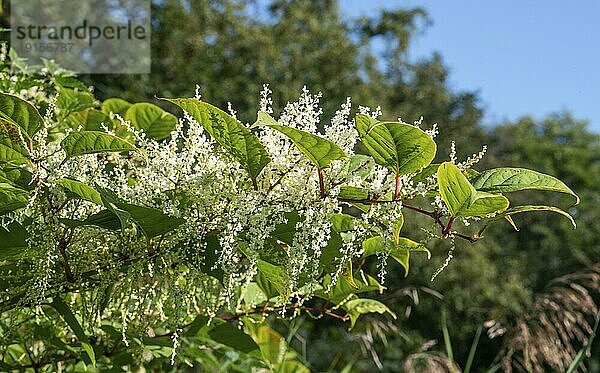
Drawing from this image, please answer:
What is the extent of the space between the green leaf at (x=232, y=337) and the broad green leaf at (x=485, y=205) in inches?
18.7

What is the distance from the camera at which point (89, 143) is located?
0.80m

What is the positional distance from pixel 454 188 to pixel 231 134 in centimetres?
25

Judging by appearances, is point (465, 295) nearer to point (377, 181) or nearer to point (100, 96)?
point (100, 96)

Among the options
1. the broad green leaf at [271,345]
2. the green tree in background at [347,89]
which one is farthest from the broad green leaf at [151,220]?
the green tree in background at [347,89]

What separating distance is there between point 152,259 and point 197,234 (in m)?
0.07

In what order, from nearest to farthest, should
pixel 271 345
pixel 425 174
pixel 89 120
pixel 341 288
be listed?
pixel 425 174 → pixel 341 288 → pixel 89 120 → pixel 271 345

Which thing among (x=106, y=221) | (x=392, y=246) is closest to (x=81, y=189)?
(x=106, y=221)

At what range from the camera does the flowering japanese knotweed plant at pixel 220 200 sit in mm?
779

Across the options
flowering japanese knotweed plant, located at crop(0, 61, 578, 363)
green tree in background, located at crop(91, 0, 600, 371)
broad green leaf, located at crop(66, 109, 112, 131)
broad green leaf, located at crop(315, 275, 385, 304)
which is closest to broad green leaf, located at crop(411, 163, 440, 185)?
flowering japanese knotweed plant, located at crop(0, 61, 578, 363)

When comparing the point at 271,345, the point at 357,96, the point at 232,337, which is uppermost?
the point at 357,96

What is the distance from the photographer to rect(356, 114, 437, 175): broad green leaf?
0.75 meters

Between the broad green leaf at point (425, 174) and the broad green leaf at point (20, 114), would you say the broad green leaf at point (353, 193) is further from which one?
the broad green leaf at point (20, 114)

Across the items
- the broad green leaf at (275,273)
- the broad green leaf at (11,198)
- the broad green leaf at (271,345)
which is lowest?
the broad green leaf at (271,345)

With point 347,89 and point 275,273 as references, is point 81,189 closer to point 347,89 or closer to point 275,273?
point 275,273
